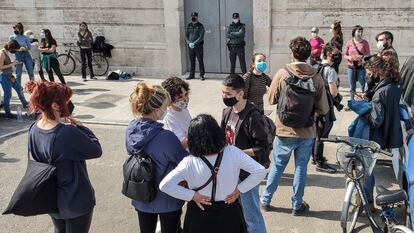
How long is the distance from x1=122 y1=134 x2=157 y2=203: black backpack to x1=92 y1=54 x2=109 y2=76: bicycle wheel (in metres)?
10.5

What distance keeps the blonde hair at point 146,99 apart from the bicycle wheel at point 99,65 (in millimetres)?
10346

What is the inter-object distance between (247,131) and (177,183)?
3.43 ft

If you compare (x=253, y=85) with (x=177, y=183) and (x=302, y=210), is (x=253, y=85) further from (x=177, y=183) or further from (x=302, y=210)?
(x=177, y=183)

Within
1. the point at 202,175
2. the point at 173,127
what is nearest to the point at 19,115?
the point at 173,127

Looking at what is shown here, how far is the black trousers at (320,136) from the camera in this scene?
6055 mm

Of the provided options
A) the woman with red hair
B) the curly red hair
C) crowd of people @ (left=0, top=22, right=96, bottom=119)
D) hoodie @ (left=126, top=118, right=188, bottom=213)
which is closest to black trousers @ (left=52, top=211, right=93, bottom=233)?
the woman with red hair

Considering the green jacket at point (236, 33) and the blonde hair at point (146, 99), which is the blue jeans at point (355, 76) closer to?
the green jacket at point (236, 33)

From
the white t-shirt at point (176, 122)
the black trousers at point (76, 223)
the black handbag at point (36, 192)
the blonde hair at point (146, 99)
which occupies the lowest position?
the black trousers at point (76, 223)

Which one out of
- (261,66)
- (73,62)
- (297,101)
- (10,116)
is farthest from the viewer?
(73,62)

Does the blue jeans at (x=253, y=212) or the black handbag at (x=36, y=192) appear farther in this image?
the blue jeans at (x=253, y=212)

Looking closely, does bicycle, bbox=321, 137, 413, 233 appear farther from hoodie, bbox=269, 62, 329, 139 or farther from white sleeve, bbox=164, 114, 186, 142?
white sleeve, bbox=164, 114, 186, 142

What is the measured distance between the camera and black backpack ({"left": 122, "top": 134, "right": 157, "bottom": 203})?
133 inches

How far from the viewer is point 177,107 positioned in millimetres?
4184

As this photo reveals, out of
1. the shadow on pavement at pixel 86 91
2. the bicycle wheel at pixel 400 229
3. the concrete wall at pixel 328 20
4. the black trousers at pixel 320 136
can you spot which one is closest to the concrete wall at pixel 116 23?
the shadow on pavement at pixel 86 91
